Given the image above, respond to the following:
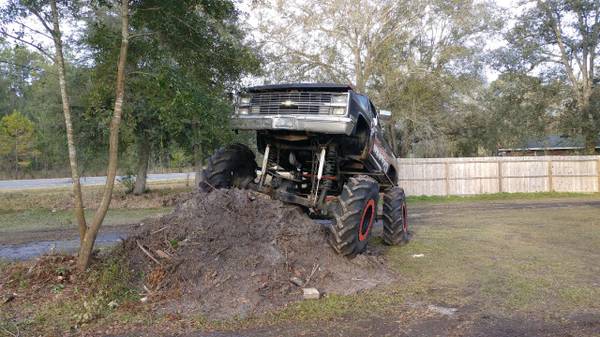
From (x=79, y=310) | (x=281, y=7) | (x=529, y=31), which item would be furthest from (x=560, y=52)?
(x=79, y=310)

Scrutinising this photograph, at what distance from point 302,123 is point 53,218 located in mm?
12041

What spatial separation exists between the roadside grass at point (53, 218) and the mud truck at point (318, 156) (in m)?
7.20

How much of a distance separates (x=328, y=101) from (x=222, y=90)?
5.85 feet

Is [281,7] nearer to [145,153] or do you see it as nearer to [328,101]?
[145,153]

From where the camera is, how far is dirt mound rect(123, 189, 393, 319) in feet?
19.9

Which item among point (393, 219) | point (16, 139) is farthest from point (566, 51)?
point (16, 139)

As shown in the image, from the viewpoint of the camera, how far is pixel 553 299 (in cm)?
627

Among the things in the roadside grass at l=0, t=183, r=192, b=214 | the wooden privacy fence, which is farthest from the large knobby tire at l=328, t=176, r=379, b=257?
the wooden privacy fence

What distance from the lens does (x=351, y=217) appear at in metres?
7.25

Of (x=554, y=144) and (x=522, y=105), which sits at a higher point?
(x=522, y=105)

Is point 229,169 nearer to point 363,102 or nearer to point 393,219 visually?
point 363,102

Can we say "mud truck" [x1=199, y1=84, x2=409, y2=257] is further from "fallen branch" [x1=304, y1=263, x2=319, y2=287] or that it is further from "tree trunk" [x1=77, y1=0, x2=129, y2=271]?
"tree trunk" [x1=77, y1=0, x2=129, y2=271]

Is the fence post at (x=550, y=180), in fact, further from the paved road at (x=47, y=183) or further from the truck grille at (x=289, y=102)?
the truck grille at (x=289, y=102)

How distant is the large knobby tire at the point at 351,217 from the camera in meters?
7.24
